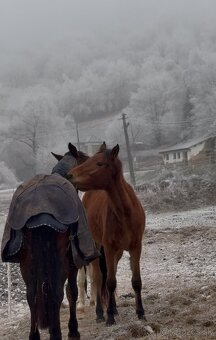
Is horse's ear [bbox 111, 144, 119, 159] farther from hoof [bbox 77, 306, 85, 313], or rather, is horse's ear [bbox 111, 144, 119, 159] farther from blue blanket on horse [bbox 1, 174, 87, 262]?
hoof [bbox 77, 306, 85, 313]

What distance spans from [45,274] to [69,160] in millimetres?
2265

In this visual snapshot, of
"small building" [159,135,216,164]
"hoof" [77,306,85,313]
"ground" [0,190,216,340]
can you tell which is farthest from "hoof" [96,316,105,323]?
"small building" [159,135,216,164]

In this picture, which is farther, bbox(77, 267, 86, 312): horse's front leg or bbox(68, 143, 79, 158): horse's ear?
bbox(77, 267, 86, 312): horse's front leg

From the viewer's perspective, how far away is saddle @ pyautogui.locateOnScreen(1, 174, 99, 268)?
4.42 m

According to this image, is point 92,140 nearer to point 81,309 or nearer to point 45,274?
point 81,309

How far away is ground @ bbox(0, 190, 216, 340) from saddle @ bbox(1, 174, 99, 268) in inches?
51.5

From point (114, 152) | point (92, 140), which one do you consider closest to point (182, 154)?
point (92, 140)

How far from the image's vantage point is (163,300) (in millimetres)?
7043

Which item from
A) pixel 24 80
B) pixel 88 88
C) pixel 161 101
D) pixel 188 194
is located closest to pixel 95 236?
pixel 188 194

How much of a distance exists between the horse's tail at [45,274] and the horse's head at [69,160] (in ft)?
5.66

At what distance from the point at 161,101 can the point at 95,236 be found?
6099cm

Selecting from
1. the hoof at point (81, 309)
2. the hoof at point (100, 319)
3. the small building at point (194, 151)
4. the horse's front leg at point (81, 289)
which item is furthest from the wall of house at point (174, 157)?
the hoof at point (100, 319)

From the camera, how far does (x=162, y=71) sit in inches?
3150

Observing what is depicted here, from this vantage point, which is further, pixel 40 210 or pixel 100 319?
pixel 100 319
